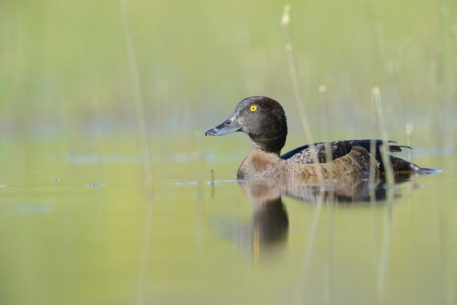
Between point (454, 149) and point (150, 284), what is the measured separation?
28.9 ft

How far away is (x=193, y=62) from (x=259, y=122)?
7.07m

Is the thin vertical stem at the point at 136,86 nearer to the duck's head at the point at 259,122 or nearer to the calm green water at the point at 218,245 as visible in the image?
the calm green water at the point at 218,245

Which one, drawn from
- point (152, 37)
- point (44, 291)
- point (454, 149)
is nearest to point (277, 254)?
point (44, 291)

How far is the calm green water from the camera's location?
576cm

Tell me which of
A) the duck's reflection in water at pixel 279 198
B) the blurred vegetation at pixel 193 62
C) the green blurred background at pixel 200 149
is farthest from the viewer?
the blurred vegetation at pixel 193 62

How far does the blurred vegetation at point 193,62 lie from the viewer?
17922 mm

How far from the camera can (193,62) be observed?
19109 millimetres

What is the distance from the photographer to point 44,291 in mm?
6004

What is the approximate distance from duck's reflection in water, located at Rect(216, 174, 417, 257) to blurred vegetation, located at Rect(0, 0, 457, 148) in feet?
20.7

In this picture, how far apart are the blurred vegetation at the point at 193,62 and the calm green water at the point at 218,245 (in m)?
6.96

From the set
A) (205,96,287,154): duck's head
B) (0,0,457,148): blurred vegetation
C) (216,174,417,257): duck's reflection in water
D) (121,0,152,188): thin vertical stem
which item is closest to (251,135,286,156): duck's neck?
(205,96,287,154): duck's head

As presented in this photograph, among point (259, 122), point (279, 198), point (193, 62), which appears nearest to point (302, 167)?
point (259, 122)

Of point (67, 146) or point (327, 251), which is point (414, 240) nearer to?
point (327, 251)

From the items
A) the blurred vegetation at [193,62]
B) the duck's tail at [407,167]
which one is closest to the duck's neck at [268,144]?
the duck's tail at [407,167]
